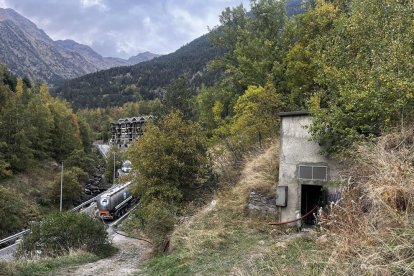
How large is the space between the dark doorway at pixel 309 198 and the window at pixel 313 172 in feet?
1.82

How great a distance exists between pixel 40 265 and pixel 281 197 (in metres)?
7.97

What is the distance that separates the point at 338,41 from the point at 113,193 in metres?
31.4

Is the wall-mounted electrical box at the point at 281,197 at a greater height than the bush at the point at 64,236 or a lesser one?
greater

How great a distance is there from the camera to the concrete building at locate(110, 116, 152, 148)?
138 meters

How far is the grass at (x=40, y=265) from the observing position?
36.4 feet

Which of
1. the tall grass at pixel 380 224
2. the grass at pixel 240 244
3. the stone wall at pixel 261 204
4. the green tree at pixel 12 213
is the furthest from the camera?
the green tree at pixel 12 213

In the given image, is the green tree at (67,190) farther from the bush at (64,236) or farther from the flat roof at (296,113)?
the flat roof at (296,113)

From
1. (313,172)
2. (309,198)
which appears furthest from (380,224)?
(309,198)

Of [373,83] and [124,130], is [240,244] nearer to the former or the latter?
[373,83]

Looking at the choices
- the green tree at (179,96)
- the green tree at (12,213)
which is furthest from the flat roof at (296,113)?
the green tree at (12,213)

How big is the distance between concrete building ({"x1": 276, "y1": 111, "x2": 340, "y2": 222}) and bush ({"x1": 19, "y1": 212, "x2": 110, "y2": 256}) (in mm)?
8583

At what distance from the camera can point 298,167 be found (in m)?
13.4

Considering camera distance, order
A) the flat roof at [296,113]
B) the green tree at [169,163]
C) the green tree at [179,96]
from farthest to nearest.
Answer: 1. the green tree at [179,96]
2. the green tree at [169,163]
3. the flat roof at [296,113]

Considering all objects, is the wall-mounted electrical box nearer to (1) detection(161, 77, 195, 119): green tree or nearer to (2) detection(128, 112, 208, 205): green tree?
(2) detection(128, 112, 208, 205): green tree
